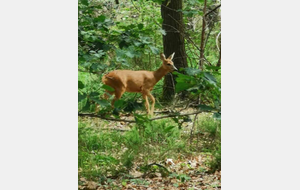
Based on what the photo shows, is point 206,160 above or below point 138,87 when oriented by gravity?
below

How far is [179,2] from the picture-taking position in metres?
2.55

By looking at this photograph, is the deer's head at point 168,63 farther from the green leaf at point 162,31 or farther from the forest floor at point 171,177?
the forest floor at point 171,177

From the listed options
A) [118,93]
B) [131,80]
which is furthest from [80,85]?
[131,80]

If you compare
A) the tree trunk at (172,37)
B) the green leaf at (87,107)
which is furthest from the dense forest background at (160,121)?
the green leaf at (87,107)

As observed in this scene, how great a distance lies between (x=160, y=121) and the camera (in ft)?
8.29

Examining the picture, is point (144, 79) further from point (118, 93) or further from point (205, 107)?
point (205, 107)

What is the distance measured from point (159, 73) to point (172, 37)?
0.26 metres

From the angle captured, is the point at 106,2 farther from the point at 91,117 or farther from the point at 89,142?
the point at 89,142

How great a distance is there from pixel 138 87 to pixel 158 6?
549 millimetres
